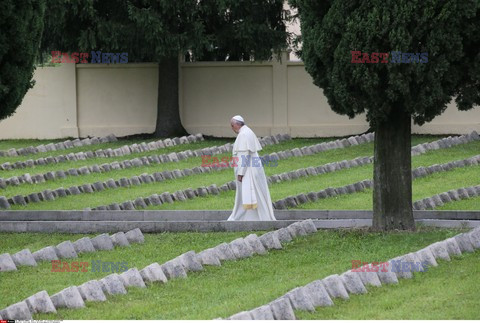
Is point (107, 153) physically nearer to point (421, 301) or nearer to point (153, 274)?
point (153, 274)

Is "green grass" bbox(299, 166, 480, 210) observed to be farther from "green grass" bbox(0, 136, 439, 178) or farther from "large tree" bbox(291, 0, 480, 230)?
"green grass" bbox(0, 136, 439, 178)

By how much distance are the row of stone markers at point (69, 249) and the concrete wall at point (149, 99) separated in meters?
15.3

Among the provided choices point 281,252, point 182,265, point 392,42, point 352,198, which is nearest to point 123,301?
point 182,265

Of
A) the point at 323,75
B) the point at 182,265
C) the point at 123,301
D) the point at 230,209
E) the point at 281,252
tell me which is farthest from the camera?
the point at 230,209

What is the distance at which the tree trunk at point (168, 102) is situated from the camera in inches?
1225

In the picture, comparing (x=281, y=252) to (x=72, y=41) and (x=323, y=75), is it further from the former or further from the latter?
(x=72, y=41)

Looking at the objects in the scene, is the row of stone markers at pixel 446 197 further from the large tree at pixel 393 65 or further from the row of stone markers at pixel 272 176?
the row of stone markers at pixel 272 176

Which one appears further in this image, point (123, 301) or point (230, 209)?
point (230, 209)

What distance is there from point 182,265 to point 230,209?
647 centimetres

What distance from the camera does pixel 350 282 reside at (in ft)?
40.7

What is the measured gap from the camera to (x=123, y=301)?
12336 mm

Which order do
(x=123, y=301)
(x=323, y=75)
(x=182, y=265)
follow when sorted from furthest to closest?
(x=323, y=75)
(x=182, y=265)
(x=123, y=301)
